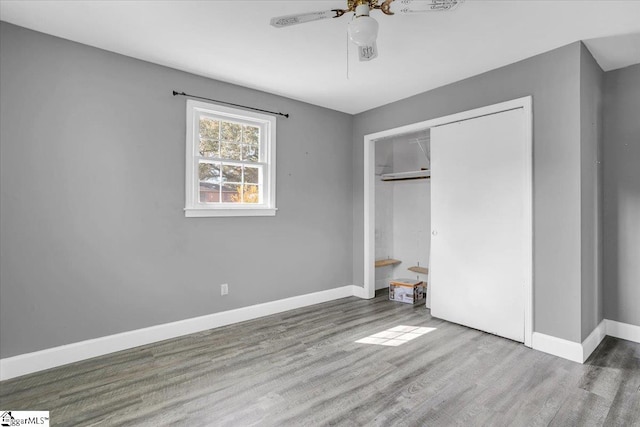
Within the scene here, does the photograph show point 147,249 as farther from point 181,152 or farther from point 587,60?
point 587,60

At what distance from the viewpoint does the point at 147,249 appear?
123 inches

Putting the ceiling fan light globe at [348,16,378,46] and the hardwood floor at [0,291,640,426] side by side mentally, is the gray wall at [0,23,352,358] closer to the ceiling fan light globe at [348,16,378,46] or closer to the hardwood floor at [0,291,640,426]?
the hardwood floor at [0,291,640,426]

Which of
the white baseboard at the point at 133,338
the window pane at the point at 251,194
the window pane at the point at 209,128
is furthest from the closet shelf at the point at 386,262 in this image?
the window pane at the point at 209,128

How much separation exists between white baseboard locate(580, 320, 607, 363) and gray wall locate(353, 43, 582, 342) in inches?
5.9

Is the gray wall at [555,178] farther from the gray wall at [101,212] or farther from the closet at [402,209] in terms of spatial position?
the gray wall at [101,212]

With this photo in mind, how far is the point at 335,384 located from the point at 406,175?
137 inches

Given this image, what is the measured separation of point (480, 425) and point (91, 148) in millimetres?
3593

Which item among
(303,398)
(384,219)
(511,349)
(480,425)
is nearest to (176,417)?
(303,398)

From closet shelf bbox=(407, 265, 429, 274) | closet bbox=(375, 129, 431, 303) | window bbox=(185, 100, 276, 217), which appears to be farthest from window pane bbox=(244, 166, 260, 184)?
closet shelf bbox=(407, 265, 429, 274)

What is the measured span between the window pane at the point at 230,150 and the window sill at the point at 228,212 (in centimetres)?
61

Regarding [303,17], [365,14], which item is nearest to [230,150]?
[303,17]

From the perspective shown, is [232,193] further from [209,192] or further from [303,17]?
[303,17]

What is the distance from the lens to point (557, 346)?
2820mm

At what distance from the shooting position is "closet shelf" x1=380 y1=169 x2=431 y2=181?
473cm
